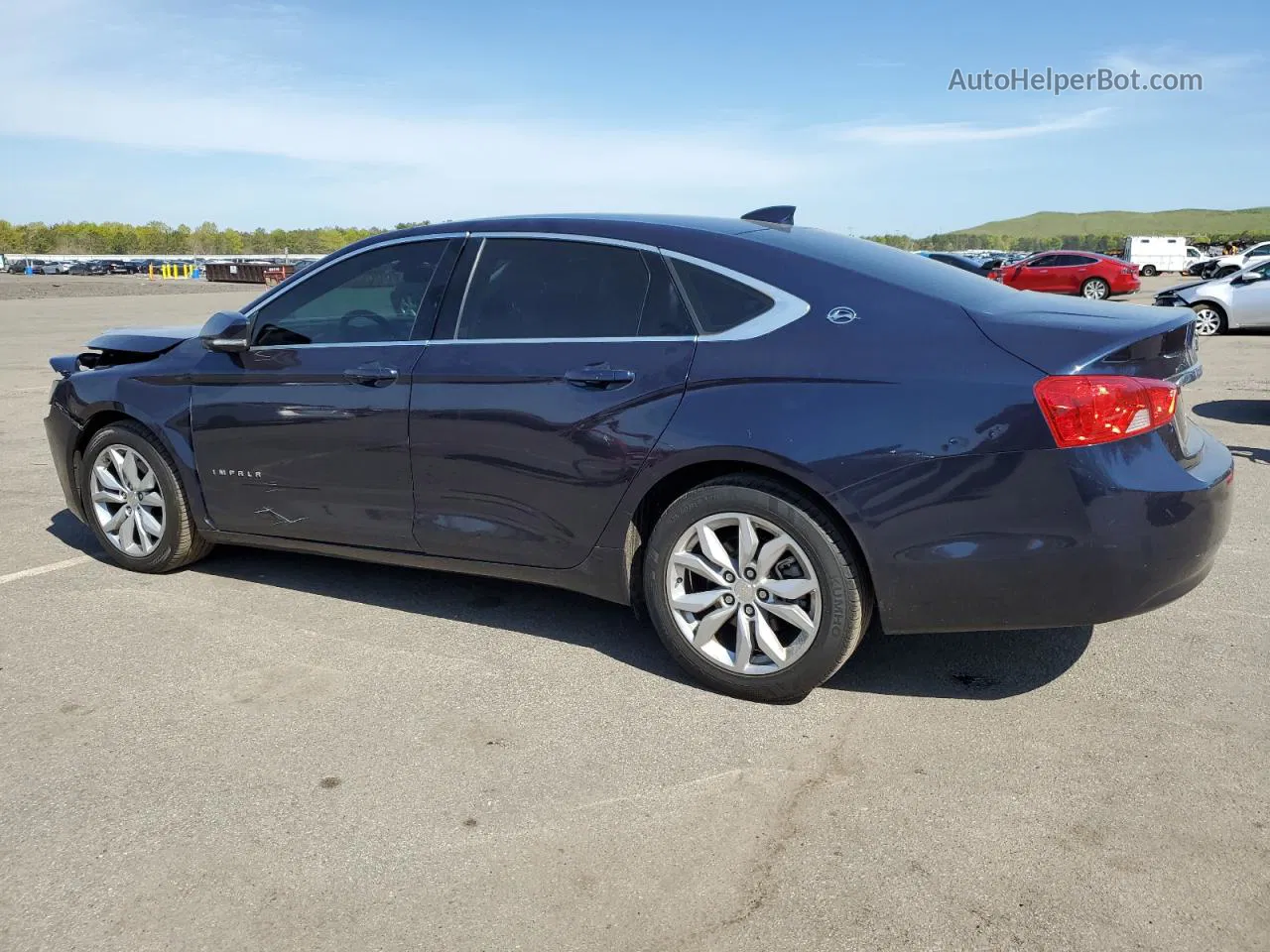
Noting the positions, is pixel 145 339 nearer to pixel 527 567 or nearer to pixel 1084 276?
pixel 527 567

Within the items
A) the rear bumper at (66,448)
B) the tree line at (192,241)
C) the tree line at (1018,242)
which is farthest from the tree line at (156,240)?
the rear bumper at (66,448)

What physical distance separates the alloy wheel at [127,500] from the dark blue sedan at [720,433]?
0.33m

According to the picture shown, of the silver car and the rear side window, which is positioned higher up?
the rear side window

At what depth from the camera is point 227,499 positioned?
16.0 ft

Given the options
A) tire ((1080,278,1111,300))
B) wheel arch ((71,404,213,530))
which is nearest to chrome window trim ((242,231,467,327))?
wheel arch ((71,404,213,530))

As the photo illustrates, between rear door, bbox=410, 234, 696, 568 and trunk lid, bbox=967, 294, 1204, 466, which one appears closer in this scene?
trunk lid, bbox=967, 294, 1204, 466

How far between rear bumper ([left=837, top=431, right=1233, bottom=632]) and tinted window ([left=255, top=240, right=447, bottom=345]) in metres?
2.17

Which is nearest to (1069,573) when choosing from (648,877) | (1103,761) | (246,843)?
(1103,761)

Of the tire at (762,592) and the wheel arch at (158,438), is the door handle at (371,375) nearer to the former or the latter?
the wheel arch at (158,438)

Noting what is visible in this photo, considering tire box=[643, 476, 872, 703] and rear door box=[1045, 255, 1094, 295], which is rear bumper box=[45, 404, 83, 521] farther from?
rear door box=[1045, 255, 1094, 295]

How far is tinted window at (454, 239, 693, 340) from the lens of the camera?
154 inches

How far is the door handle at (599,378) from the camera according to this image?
12.5 feet

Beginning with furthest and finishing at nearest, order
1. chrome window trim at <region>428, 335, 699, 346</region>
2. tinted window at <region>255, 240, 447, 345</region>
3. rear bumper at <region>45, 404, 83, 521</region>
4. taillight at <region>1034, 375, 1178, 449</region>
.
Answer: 1. rear bumper at <region>45, 404, 83, 521</region>
2. tinted window at <region>255, 240, 447, 345</region>
3. chrome window trim at <region>428, 335, 699, 346</region>
4. taillight at <region>1034, 375, 1178, 449</region>

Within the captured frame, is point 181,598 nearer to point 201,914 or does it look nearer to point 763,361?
point 201,914
